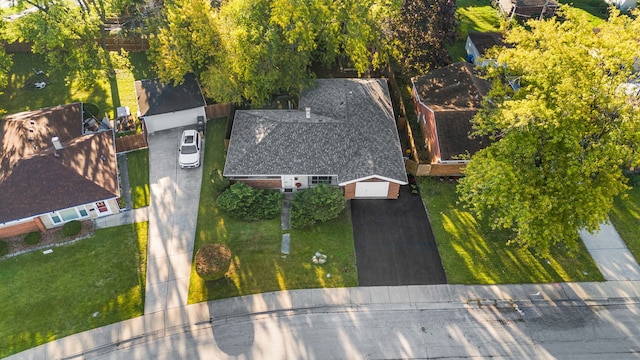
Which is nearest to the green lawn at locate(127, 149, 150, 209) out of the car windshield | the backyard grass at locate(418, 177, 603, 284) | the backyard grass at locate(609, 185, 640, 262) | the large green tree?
the car windshield

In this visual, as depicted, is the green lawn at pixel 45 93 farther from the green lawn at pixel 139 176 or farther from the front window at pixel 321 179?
the front window at pixel 321 179

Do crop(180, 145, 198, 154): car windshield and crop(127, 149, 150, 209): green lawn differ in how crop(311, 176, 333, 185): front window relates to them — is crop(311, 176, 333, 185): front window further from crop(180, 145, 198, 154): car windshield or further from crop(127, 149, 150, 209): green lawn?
crop(127, 149, 150, 209): green lawn

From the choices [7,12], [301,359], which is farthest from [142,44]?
[301,359]

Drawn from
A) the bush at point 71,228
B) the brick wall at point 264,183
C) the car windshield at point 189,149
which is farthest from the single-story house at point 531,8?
the bush at point 71,228


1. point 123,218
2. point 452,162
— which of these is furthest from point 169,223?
point 452,162

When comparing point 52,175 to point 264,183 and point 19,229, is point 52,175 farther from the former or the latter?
point 264,183
